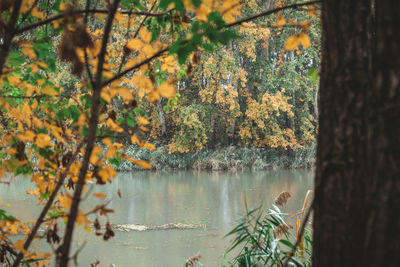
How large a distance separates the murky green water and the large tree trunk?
7.28 ft

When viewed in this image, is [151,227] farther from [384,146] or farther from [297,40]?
[384,146]

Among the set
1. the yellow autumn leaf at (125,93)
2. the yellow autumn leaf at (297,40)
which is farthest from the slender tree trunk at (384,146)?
the yellow autumn leaf at (125,93)

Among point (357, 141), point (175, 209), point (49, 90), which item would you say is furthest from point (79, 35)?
point (175, 209)

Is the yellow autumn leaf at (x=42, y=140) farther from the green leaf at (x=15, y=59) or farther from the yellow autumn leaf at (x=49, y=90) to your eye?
the green leaf at (x=15, y=59)

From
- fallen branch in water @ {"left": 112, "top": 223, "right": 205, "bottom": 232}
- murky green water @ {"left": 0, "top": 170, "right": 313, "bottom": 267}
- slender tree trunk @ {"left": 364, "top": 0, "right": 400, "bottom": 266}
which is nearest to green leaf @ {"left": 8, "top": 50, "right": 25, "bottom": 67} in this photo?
slender tree trunk @ {"left": 364, "top": 0, "right": 400, "bottom": 266}

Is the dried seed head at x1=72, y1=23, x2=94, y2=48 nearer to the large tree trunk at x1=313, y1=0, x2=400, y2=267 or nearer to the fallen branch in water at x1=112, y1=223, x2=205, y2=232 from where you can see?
the large tree trunk at x1=313, y1=0, x2=400, y2=267

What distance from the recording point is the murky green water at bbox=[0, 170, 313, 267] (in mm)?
4324

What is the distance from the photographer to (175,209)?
6.75 metres

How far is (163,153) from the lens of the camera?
47.8ft

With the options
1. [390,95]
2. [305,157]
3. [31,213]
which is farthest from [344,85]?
[305,157]

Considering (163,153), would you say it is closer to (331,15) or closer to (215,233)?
(215,233)

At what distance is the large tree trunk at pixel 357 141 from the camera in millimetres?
673

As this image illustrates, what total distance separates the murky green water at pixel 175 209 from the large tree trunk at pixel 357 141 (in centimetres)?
222

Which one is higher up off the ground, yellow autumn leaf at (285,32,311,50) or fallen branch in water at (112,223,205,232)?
yellow autumn leaf at (285,32,311,50)
